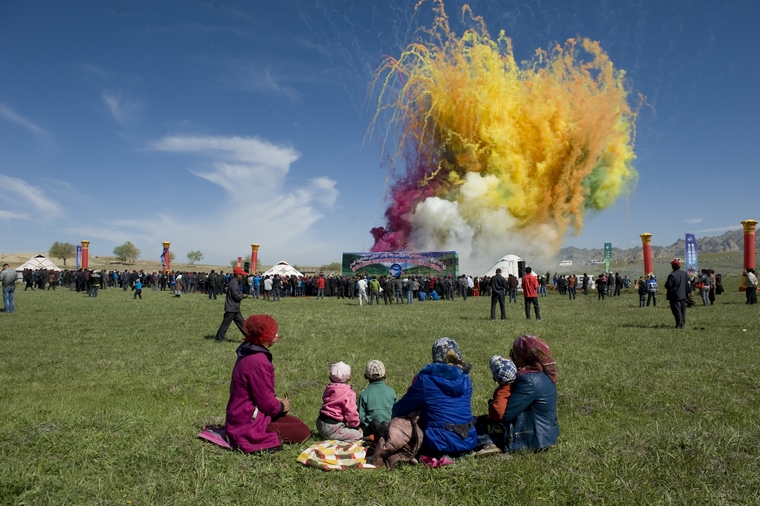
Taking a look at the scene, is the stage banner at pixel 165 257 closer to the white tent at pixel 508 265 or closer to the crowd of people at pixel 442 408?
the white tent at pixel 508 265

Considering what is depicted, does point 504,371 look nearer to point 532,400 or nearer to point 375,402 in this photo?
point 532,400

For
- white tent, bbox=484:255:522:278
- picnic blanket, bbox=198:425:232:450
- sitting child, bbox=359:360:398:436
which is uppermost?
white tent, bbox=484:255:522:278

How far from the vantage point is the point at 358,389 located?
Result: 7176 mm

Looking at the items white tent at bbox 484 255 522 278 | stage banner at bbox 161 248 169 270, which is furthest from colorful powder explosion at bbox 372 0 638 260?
stage banner at bbox 161 248 169 270

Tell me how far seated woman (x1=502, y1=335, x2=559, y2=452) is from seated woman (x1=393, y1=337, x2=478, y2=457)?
0.38m

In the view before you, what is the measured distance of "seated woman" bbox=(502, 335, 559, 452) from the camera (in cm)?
420

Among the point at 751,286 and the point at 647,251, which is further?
the point at 647,251

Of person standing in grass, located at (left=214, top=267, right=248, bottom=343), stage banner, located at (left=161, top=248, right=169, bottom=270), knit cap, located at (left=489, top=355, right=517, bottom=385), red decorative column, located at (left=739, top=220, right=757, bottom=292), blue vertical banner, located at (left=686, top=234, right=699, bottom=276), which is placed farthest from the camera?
stage banner, located at (left=161, top=248, right=169, bottom=270)

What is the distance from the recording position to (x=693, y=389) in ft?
22.2

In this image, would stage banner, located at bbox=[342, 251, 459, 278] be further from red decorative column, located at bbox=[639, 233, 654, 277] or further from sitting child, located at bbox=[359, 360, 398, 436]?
sitting child, located at bbox=[359, 360, 398, 436]

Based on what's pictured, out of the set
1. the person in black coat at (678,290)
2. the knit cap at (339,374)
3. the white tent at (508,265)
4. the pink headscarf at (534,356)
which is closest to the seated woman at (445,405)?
the pink headscarf at (534,356)

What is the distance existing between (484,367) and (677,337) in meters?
5.63

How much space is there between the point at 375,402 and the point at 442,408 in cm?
87

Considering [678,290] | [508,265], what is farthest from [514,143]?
[678,290]
